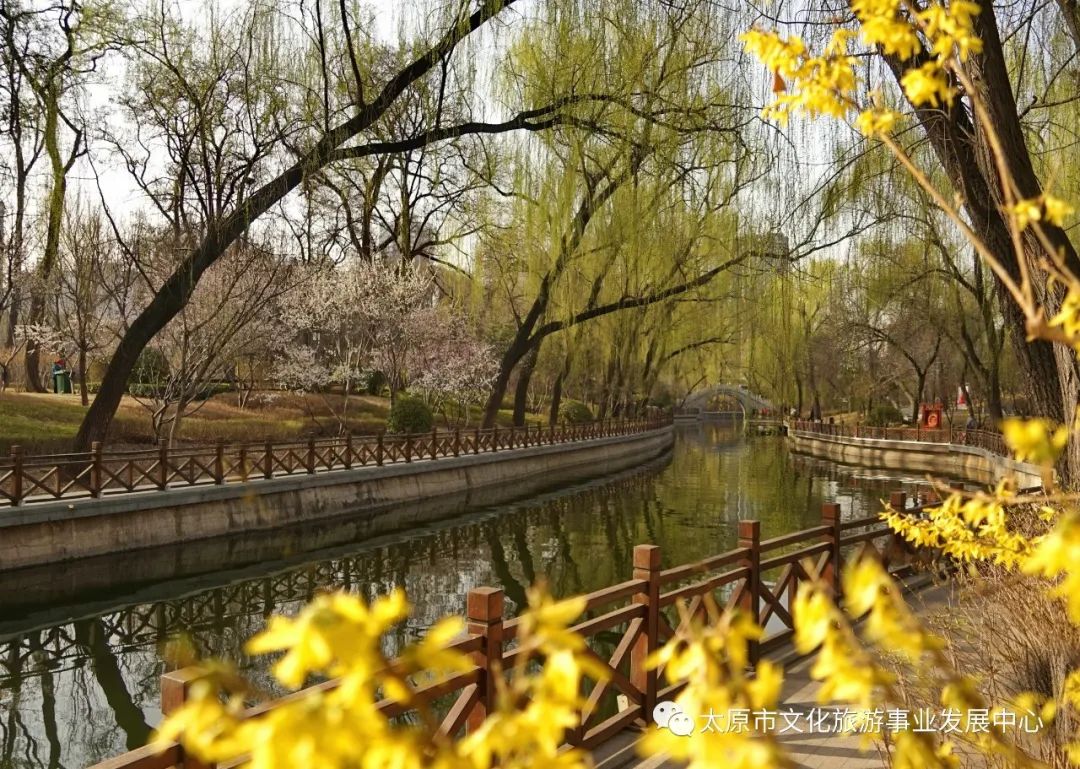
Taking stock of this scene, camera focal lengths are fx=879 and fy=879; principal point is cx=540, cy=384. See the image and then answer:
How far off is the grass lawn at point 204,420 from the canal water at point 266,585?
4.90 m

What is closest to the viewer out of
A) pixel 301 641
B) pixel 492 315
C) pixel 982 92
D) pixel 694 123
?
pixel 301 641

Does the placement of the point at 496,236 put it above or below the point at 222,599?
above

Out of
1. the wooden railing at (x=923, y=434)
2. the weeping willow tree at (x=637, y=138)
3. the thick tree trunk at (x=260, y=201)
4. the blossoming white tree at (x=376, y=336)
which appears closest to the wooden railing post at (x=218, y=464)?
the thick tree trunk at (x=260, y=201)

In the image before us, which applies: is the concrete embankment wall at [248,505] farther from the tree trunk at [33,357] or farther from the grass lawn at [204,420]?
the tree trunk at [33,357]

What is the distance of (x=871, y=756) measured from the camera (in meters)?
4.59

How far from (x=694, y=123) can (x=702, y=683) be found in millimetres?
9157

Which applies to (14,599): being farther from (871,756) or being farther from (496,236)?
(496,236)

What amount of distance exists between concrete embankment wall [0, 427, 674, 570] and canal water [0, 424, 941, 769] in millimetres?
461

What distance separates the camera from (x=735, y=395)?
2810 inches

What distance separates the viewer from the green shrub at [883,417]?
37844 mm

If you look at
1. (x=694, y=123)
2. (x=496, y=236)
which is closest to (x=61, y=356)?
(x=496, y=236)

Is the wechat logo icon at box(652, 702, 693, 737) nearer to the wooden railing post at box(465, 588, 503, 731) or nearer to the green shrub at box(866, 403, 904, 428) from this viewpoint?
the wooden railing post at box(465, 588, 503, 731)

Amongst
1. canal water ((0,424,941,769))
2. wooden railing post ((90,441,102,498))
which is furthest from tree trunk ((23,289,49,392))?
canal water ((0,424,941,769))

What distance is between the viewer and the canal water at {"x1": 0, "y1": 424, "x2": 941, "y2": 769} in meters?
7.64
